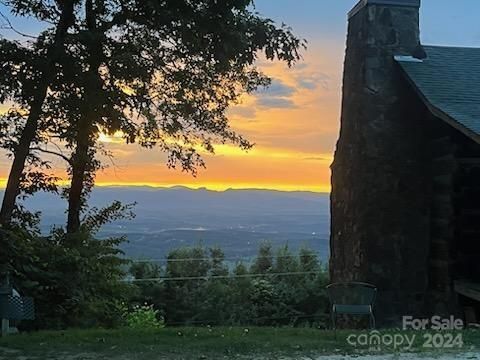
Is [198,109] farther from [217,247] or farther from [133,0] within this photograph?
[217,247]

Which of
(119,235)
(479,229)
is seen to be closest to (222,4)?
(119,235)

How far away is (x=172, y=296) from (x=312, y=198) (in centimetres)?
501

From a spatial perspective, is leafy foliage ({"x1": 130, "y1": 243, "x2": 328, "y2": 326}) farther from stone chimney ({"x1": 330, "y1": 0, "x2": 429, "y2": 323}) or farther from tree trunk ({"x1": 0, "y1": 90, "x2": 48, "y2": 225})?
tree trunk ({"x1": 0, "y1": 90, "x2": 48, "y2": 225})

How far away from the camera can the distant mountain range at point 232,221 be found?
14102 millimetres

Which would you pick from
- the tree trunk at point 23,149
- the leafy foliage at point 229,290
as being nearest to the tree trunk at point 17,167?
the tree trunk at point 23,149

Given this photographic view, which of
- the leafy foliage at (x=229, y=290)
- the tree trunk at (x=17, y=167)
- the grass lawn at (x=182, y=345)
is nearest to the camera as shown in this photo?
the grass lawn at (x=182, y=345)

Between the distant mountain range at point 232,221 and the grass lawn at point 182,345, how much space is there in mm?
6530

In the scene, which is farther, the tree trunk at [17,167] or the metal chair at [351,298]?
the tree trunk at [17,167]

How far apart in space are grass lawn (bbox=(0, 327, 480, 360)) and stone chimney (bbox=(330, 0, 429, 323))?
10.6ft

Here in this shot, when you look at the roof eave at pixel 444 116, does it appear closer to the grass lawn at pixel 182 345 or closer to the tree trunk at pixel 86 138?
the grass lawn at pixel 182 345

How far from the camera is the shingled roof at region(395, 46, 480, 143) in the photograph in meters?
7.48

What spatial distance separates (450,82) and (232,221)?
29.2ft

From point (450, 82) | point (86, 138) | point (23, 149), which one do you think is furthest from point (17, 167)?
point (450, 82)

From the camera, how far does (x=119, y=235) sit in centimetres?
859
